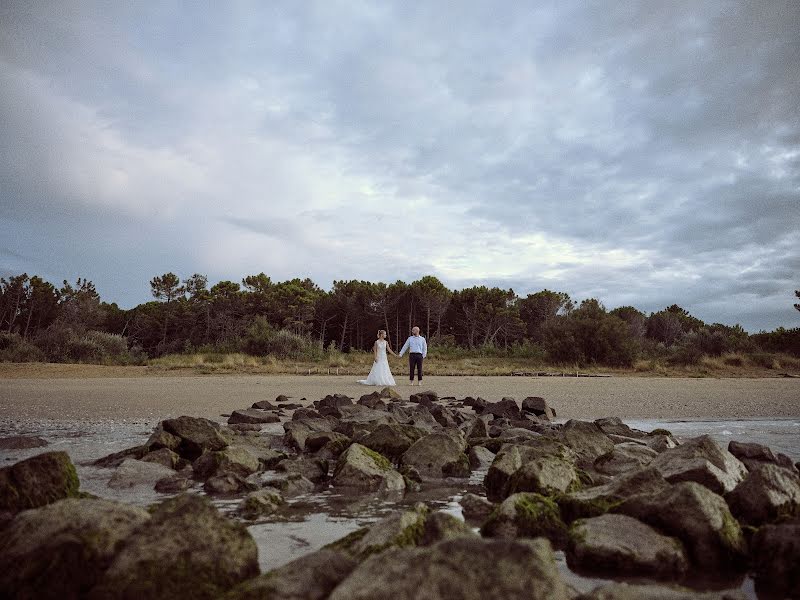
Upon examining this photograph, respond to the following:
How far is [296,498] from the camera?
5246mm

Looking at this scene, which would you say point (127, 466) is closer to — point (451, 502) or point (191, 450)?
point (191, 450)

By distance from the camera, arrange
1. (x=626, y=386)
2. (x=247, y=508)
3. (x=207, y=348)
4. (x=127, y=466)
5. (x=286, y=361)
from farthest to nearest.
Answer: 1. (x=207, y=348)
2. (x=286, y=361)
3. (x=626, y=386)
4. (x=127, y=466)
5. (x=247, y=508)

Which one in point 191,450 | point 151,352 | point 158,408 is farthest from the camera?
point 151,352

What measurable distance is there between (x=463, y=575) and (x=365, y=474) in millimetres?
3621

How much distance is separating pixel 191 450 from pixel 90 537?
4.23 metres

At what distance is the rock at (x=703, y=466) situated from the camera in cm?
467

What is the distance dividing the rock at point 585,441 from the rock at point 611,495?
2593mm

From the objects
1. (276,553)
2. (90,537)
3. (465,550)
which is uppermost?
(465,550)

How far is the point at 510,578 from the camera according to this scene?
222cm

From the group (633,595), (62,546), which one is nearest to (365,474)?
(62,546)

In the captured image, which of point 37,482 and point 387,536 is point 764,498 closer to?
point 387,536

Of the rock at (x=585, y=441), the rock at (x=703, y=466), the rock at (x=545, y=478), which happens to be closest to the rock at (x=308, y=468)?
the rock at (x=545, y=478)

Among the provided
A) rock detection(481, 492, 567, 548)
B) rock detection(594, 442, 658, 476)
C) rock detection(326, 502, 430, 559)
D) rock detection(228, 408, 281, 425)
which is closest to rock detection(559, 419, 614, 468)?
rock detection(594, 442, 658, 476)

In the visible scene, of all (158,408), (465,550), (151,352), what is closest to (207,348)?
(151,352)
